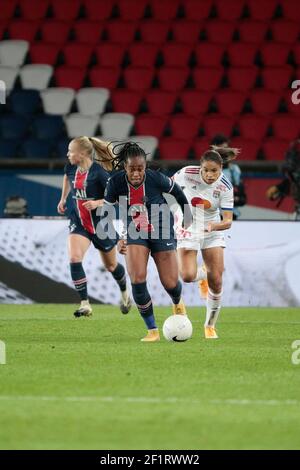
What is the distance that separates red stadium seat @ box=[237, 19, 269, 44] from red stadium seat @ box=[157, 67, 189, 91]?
4.89 ft

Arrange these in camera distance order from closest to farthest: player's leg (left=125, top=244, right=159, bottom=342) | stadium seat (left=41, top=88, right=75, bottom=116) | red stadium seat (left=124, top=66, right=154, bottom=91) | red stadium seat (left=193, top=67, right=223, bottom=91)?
player's leg (left=125, top=244, right=159, bottom=342) < stadium seat (left=41, top=88, right=75, bottom=116) < red stadium seat (left=193, top=67, right=223, bottom=91) < red stadium seat (left=124, top=66, right=154, bottom=91)

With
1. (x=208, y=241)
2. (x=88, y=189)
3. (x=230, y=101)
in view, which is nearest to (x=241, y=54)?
(x=230, y=101)

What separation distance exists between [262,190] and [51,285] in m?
3.98

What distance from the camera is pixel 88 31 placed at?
23.3 meters

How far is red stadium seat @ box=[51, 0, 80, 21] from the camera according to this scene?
23.6 m

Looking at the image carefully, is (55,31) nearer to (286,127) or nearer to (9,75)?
(9,75)

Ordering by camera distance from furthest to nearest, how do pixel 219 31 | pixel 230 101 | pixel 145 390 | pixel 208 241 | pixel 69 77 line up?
pixel 219 31
pixel 69 77
pixel 230 101
pixel 208 241
pixel 145 390

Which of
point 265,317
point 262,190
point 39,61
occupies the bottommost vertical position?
point 265,317

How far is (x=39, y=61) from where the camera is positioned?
22.5 meters

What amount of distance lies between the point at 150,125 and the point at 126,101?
86cm

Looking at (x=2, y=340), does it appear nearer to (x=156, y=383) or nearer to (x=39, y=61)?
(x=156, y=383)

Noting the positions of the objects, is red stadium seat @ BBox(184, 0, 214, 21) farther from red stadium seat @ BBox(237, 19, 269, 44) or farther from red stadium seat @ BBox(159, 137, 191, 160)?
red stadium seat @ BBox(159, 137, 191, 160)

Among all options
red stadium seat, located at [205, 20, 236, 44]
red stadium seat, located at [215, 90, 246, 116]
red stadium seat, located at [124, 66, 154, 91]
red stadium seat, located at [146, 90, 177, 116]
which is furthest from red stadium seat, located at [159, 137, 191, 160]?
red stadium seat, located at [205, 20, 236, 44]
